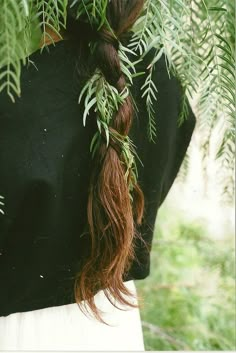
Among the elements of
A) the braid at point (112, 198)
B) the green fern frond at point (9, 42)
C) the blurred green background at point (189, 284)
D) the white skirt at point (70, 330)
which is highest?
the green fern frond at point (9, 42)

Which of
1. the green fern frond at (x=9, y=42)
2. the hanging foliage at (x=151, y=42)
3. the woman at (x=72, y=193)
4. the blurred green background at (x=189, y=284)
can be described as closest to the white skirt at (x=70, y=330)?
the woman at (x=72, y=193)

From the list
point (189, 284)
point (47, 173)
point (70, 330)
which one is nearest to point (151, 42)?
point (47, 173)

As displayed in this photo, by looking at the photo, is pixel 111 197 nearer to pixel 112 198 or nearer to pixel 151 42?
pixel 112 198

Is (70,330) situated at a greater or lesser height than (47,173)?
lesser

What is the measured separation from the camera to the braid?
1.02 metres

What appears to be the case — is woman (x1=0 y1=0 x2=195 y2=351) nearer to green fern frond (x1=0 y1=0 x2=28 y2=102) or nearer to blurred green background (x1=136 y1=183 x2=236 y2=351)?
green fern frond (x1=0 y1=0 x2=28 y2=102)

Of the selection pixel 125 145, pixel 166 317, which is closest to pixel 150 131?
pixel 125 145

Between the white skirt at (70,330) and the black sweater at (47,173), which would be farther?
the white skirt at (70,330)

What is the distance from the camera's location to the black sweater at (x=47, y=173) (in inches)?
39.8

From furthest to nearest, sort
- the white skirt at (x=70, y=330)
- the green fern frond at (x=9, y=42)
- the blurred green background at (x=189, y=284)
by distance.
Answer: the blurred green background at (x=189, y=284) < the white skirt at (x=70, y=330) < the green fern frond at (x=9, y=42)

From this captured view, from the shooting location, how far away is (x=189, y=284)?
2.71 m

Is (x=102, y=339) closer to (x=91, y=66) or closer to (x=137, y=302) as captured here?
(x=137, y=302)

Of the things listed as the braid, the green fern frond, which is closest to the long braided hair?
the braid

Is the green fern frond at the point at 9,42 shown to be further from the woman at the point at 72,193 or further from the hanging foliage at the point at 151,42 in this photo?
the woman at the point at 72,193
